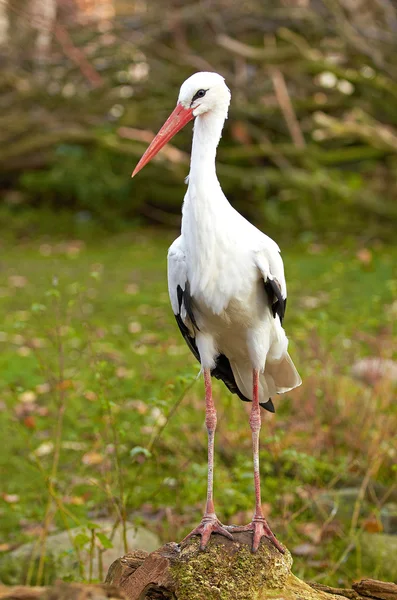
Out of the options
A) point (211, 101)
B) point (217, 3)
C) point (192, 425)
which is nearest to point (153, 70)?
point (217, 3)

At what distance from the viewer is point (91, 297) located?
9617 mm

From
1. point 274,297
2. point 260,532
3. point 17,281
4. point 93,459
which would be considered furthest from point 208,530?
point 17,281

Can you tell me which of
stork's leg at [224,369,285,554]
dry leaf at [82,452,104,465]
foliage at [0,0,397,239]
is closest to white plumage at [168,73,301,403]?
stork's leg at [224,369,285,554]

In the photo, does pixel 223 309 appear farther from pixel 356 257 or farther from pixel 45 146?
pixel 45 146

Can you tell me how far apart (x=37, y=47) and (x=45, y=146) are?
217 cm

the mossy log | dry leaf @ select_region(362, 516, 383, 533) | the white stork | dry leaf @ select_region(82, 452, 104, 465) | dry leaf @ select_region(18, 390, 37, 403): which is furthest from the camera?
dry leaf @ select_region(18, 390, 37, 403)

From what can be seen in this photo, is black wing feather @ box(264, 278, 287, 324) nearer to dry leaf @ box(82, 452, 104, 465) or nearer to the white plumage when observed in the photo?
the white plumage

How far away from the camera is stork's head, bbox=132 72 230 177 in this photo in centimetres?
331

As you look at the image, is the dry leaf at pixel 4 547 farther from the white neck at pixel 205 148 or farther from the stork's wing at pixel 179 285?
the white neck at pixel 205 148

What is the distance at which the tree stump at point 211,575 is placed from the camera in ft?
9.51

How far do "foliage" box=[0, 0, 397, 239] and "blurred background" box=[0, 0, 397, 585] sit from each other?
0.03 meters

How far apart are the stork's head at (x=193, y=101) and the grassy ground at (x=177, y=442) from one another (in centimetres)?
84

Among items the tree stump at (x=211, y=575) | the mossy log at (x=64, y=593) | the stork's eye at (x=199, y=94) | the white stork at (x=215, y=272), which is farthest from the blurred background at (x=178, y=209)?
the mossy log at (x=64, y=593)

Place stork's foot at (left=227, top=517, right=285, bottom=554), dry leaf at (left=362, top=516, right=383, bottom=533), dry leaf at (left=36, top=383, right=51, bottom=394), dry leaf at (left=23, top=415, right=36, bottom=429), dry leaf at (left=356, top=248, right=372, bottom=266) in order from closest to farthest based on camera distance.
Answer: stork's foot at (left=227, top=517, right=285, bottom=554), dry leaf at (left=362, top=516, right=383, bottom=533), dry leaf at (left=23, top=415, right=36, bottom=429), dry leaf at (left=36, top=383, right=51, bottom=394), dry leaf at (left=356, top=248, right=372, bottom=266)
